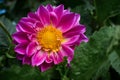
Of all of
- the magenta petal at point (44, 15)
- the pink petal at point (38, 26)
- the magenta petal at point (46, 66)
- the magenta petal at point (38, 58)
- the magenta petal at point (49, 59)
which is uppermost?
the magenta petal at point (44, 15)

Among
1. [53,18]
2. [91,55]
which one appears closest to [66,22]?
[53,18]

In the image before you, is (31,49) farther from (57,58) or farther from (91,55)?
(91,55)

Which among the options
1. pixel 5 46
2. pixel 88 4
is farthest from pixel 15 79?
pixel 88 4

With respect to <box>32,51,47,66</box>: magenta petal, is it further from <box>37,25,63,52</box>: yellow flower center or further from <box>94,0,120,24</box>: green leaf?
<box>94,0,120,24</box>: green leaf

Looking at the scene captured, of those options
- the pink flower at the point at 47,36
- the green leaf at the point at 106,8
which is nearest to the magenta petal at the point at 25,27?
the pink flower at the point at 47,36

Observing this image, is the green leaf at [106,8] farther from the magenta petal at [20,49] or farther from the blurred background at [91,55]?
the magenta petal at [20,49]

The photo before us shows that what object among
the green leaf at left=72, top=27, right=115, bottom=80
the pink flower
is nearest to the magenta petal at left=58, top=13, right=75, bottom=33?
the pink flower
